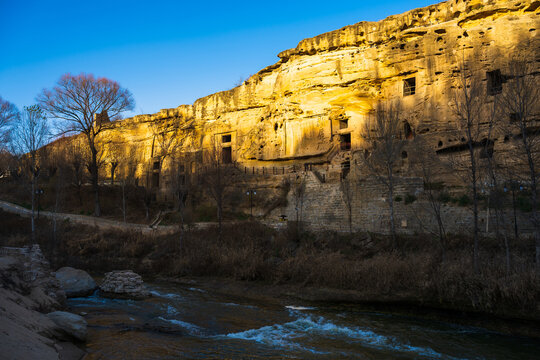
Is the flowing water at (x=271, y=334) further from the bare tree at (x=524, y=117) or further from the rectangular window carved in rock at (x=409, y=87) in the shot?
the rectangular window carved in rock at (x=409, y=87)

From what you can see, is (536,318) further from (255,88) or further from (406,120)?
(255,88)

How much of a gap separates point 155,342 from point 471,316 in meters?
9.07

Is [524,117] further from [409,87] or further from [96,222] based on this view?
[96,222]

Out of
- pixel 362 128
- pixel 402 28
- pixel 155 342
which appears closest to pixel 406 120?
pixel 362 128

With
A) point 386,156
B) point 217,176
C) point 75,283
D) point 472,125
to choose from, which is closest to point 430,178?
point 386,156

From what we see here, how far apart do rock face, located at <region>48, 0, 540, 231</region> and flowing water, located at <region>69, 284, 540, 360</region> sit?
331 inches

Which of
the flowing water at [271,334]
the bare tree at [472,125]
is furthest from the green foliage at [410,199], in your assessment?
the flowing water at [271,334]

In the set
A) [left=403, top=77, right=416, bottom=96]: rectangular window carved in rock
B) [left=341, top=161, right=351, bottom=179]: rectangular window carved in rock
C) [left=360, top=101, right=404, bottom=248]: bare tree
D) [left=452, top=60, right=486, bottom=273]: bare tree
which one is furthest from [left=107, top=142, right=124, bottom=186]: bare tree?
[left=452, top=60, right=486, bottom=273]: bare tree

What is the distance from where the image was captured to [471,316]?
11086 millimetres

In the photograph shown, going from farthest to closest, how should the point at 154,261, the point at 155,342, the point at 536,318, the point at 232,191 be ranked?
the point at 232,191 → the point at 154,261 → the point at 536,318 → the point at 155,342

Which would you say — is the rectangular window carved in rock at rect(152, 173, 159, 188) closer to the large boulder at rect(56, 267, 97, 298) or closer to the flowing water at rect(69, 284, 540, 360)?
the large boulder at rect(56, 267, 97, 298)

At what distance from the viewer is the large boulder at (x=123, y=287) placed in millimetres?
13289

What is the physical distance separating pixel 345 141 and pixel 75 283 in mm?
21743

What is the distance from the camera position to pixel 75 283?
1323cm
